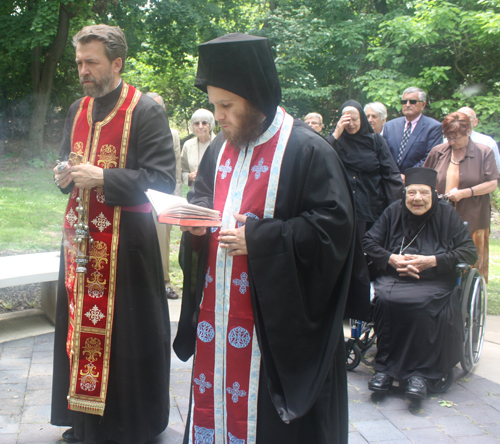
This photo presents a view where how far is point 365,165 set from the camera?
17.3 ft

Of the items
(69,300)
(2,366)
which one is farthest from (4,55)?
(69,300)

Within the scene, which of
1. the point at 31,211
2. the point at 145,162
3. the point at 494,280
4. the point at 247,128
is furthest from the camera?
the point at 31,211

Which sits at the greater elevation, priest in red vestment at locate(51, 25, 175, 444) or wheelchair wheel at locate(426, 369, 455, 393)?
priest in red vestment at locate(51, 25, 175, 444)

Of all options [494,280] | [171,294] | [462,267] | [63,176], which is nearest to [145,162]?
[63,176]

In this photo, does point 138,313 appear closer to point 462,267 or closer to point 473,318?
point 462,267

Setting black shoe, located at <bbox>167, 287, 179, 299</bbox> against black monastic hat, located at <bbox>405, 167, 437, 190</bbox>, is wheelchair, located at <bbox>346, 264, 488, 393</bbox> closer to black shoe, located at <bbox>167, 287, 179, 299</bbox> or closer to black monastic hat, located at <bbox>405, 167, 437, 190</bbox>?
black monastic hat, located at <bbox>405, 167, 437, 190</bbox>

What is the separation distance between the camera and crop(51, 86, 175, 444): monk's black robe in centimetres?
295

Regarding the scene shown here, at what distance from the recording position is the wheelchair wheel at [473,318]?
438 centimetres

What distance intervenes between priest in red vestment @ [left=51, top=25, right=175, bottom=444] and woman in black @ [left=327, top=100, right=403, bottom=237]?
106 inches

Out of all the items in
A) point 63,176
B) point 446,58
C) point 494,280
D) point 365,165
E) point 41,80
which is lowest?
point 494,280

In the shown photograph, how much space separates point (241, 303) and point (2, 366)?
277cm

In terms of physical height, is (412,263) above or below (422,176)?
below

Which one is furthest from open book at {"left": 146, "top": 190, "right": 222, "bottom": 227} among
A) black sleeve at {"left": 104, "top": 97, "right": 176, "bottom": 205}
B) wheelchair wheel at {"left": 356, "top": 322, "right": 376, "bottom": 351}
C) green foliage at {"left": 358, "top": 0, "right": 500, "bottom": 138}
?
green foliage at {"left": 358, "top": 0, "right": 500, "bottom": 138}

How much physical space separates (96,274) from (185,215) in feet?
3.50
